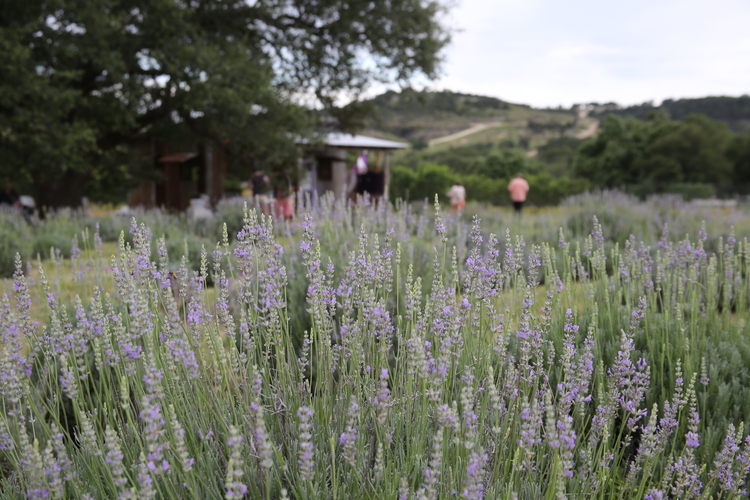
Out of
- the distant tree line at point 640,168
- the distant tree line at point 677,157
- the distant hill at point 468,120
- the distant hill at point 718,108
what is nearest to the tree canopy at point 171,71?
the distant tree line at point 640,168

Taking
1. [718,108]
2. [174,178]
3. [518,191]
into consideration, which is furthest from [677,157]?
[718,108]

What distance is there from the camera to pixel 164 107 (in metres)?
14.5

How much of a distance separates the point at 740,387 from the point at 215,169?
61.3ft

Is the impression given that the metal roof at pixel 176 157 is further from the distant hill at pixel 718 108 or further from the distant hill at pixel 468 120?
the distant hill at pixel 718 108

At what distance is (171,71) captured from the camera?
43.2 ft

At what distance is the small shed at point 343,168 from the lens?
76.3 feet

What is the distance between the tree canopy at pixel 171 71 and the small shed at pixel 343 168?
443 centimetres

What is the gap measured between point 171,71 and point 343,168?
598 inches

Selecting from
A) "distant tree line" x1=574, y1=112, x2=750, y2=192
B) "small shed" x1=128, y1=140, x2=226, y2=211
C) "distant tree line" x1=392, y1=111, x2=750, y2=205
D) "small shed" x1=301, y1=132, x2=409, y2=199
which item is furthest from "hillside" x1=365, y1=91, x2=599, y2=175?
"small shed" x1=128, y1=140, x2=226, y2=211

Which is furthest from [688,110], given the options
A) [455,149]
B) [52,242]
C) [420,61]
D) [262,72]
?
[52,242]

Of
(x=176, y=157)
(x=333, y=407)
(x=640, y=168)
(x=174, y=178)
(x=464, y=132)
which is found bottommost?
(x=333, y=407)

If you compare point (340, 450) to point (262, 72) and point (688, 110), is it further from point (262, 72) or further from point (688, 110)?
point (688, 110)

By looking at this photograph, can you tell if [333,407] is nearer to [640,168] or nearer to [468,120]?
[640,168]

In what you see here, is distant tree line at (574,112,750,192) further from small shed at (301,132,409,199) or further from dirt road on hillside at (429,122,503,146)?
dirt road on hillside at (429,122,503,146)
